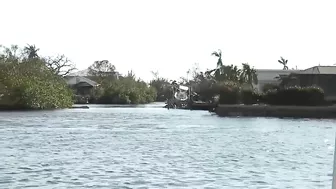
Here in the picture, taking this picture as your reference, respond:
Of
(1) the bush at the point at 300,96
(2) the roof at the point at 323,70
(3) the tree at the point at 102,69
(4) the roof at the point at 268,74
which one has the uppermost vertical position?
(3) the tree at the point at 102,69

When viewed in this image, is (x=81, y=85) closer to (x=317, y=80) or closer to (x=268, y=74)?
(x=268, y=74)

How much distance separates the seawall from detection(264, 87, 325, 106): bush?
190cm

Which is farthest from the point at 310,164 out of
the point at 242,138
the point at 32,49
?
the point at 32,49

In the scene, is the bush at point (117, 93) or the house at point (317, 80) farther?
the bush at point (117, 93)

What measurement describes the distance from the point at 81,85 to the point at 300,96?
161 feet

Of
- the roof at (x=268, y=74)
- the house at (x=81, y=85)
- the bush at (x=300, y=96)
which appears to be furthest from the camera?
the house at (x=81, y=85)

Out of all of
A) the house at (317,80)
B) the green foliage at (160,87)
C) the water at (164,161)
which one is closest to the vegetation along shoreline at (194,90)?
the house at (317,80)

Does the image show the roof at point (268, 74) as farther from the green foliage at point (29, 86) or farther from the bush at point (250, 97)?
the green foliage at point (29, 86)

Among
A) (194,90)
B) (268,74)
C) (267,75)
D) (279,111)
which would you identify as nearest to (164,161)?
(279,111)

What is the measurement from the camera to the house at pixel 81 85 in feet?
293

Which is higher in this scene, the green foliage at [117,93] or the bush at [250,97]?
the green foliage at [117,93]

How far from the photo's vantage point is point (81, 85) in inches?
3565

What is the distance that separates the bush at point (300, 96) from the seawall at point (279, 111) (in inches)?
74.9

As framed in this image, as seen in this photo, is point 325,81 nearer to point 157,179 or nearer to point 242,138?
point 242,138
